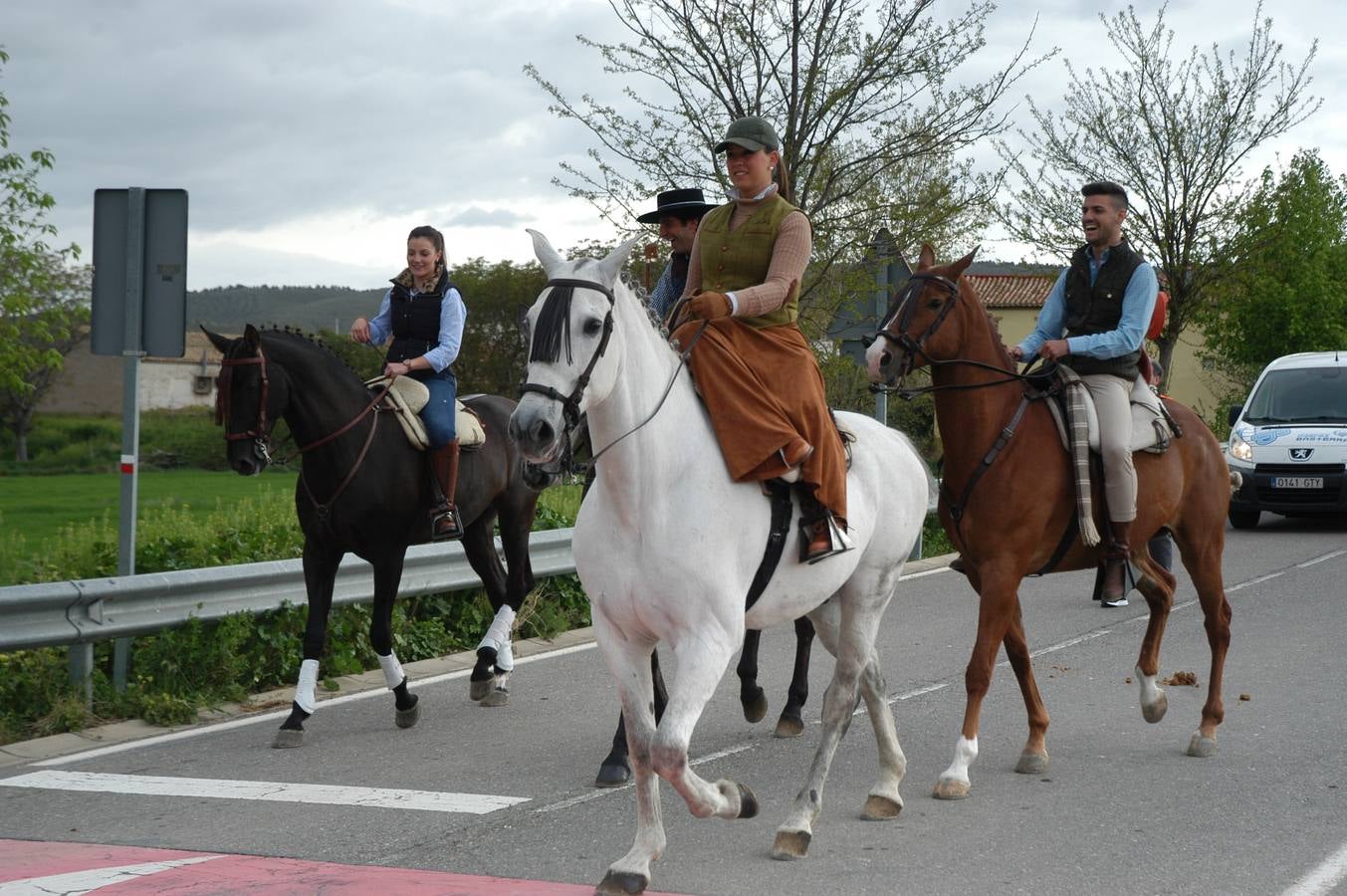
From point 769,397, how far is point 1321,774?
3.49m

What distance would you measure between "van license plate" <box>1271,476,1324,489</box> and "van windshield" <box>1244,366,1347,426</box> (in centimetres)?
124

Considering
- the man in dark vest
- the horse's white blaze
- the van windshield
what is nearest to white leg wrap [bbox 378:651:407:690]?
the horse's white blaze

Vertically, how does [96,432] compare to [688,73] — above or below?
below

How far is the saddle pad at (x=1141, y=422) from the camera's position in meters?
7.29

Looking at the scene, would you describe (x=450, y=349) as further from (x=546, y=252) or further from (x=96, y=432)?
(x=96, y=432)

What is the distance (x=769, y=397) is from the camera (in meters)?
5.39

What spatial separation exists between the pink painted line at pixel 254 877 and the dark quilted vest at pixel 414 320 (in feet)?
13.5

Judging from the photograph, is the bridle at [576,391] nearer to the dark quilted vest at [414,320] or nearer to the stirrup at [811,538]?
the stirrup at [811,538]

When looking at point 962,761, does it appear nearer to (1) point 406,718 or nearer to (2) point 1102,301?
(2) point 1102,301

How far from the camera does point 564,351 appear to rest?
461 centimetres

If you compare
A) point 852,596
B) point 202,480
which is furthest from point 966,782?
point 202,480

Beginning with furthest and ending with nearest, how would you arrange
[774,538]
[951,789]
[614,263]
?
[951,789] → [774,538] → [614,263]

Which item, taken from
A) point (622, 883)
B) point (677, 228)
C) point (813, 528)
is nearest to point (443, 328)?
point (677, 228)

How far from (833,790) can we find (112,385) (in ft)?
248
